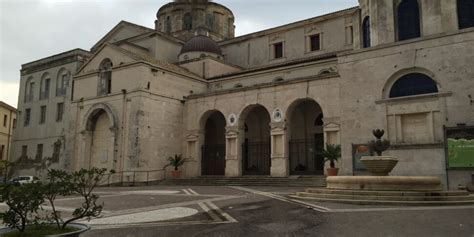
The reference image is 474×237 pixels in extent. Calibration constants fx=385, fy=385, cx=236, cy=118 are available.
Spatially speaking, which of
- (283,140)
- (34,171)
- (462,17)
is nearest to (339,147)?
(283,140)

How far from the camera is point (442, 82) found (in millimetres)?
18375

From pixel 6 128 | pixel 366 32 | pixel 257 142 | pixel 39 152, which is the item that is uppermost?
pixel 366 32

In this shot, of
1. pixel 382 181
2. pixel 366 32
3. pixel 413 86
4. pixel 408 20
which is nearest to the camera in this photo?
pixel 382 181

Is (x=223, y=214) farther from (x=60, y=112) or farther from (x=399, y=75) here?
(x=60, y=112)

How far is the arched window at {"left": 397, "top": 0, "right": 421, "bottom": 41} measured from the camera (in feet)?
68.7

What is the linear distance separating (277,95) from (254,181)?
18.7 ft

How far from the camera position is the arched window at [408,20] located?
2095 centimetres

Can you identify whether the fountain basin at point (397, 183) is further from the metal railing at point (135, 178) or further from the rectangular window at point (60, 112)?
the rectangular window at point (60, 112)

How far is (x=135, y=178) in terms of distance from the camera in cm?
2512

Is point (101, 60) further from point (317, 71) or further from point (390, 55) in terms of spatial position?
point (390, 55)

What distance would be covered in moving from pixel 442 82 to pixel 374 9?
20.1 feet

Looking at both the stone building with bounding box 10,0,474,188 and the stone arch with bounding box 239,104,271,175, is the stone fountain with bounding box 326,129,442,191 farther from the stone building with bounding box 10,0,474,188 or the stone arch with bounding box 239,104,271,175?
the stone arch with bounding box 239,104,271,175

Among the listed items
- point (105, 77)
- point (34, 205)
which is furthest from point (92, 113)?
point (34, 205)

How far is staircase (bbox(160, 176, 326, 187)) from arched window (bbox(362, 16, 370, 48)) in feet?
28.3
